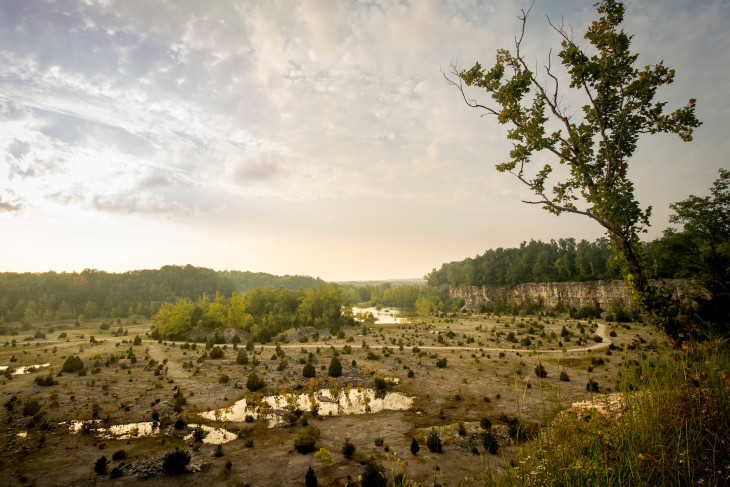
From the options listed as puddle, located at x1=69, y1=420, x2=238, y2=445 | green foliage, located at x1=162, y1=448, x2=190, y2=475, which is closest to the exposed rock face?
puddle, located at x1=69, y1=420, x2=238, y2=445

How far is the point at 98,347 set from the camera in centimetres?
4638

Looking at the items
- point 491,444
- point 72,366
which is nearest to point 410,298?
point 72,366

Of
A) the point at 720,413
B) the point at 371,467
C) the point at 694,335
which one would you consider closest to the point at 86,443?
the point at 371,467

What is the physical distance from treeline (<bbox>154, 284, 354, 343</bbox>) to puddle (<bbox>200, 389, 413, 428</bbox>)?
30.6 meters

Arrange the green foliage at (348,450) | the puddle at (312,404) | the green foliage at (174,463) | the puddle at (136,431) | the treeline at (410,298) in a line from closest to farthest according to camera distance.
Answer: the green foliage at (174,463), the green foliage at (348,450), the puddle at (136,431), the puddle at (312,404), the treeline at (410,298)

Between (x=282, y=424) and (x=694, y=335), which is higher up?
(x=694, y=335)

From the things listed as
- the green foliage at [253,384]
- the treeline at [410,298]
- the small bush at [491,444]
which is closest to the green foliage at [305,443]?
the small bush at [491,444]

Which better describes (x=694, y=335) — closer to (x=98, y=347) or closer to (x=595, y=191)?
(x=595, y=191)

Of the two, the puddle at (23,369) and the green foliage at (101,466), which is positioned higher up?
the green foliage at (101,466)

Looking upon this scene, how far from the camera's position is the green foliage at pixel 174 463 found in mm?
14141

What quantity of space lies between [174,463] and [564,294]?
327 ft

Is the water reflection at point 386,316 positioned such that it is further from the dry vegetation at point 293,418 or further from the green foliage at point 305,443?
the green foliage at point 305,443

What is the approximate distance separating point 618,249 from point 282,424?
20.3 metres

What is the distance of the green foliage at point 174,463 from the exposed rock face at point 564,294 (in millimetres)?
75279
